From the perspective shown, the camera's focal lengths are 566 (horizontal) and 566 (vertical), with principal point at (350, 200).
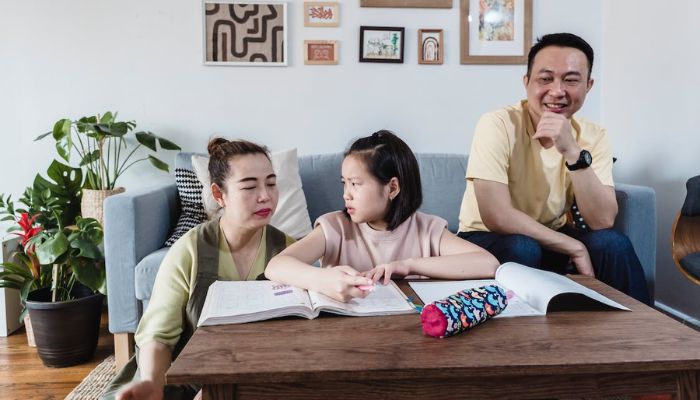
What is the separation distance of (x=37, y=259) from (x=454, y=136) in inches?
77.1

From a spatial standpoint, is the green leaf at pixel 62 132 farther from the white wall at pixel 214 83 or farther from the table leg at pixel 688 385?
the table leg at pixel 688 385

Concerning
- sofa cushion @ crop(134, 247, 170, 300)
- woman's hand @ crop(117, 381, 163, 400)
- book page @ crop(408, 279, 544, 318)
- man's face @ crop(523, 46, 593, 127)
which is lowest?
sofa cushion @ crop(134, 247, 170, 300)

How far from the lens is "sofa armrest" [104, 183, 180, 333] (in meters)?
1.95

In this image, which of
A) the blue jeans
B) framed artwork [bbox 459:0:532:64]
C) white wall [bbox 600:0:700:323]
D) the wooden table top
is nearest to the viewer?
the wooden table top

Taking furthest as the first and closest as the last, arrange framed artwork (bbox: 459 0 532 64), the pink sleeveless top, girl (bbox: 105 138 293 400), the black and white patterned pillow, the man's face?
framed artwork (bbox: 459 0 532 64)
the black and white patterned pillow
the man's face
the pink sleeveless top
girl (bbox: 105 138 293 400)

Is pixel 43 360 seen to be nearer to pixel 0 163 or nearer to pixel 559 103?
pixel 0 163

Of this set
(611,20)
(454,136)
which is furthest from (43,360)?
(611,20)

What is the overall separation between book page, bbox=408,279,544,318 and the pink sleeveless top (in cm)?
18

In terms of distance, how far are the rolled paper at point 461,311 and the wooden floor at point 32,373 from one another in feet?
4.80

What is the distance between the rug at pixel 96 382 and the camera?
1.76 m

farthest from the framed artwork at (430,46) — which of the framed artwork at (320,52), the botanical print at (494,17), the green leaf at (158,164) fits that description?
the green leaf at (158,164)

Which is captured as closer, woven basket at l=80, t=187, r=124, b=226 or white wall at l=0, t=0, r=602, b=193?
woven basket at l=80, t=187, r=124, b=226

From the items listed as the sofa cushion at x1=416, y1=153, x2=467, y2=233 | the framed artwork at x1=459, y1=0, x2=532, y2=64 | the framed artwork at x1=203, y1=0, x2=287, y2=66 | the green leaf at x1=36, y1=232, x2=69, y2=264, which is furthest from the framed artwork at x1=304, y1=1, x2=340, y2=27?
the green leaf at x1=36, y1=232, x2=69, y2=264

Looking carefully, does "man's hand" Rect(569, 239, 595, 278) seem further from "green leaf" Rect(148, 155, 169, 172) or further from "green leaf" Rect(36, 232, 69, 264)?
"green leaf" Rect(148, 155, 169, 172)
